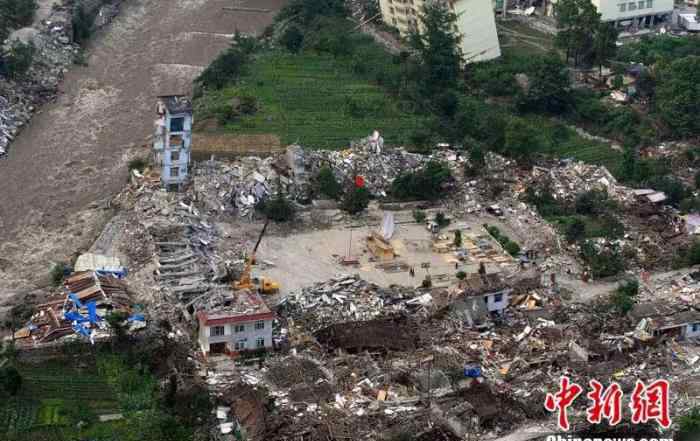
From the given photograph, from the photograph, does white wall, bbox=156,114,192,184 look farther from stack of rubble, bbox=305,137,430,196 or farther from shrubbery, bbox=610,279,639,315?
shrubbery, bbox=610,279,639,315

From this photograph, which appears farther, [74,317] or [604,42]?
[604,42]

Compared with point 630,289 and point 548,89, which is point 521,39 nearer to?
point 548,89

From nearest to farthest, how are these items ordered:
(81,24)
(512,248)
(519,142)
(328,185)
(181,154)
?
(512,248)
(181,154)
(328,185)
(519,142)
(81,24)

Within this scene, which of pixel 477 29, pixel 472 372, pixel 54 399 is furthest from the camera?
pixel 477 29

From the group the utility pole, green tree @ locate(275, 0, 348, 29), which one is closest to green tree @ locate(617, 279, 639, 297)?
the utility pole

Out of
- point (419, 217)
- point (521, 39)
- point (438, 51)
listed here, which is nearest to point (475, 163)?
point (419, 217)

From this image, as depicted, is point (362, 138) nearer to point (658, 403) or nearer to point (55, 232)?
point (55, 232)

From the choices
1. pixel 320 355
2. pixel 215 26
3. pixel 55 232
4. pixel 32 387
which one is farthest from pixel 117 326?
pixel 215 26
